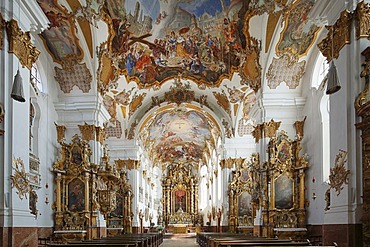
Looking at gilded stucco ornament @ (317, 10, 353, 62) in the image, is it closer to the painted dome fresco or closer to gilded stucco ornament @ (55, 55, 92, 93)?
gilded stucco ornament @ (55, 55, 92, 93)

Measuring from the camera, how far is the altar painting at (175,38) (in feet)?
58.8

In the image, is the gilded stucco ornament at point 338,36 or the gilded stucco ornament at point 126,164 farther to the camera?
the gilded stucco ornament at point 126,164

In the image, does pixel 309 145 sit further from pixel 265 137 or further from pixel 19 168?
pixel 19 168

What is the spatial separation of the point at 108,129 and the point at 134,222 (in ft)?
20.5

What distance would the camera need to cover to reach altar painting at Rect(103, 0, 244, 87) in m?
17.9

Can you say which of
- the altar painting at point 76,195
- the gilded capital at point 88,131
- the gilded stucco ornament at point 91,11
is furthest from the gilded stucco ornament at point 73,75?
the altar painting at point 76,195

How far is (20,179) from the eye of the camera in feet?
32.2

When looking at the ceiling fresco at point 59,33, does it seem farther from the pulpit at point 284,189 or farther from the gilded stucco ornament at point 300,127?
the gilded stucco ornament at point 300,127

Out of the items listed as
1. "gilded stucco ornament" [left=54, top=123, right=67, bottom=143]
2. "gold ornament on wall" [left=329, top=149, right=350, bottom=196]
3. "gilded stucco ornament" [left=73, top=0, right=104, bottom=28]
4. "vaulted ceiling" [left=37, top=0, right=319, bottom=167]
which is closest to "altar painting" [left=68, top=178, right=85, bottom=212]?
"gilded stucco ornament" [left=54, top=123, right=67, bottom=143]

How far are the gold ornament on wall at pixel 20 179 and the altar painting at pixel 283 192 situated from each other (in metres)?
10.2

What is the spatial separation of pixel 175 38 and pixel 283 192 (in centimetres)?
841

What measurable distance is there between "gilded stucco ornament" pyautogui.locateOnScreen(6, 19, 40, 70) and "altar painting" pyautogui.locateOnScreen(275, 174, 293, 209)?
10361mm

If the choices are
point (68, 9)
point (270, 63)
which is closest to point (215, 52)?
point (270, 63)

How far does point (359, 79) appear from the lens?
9211 millimetres
